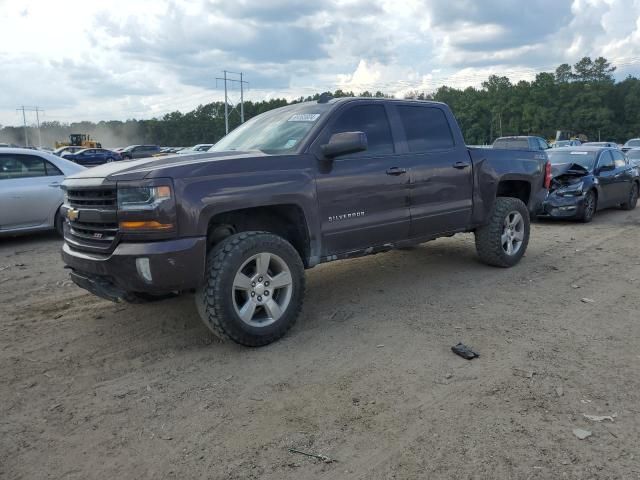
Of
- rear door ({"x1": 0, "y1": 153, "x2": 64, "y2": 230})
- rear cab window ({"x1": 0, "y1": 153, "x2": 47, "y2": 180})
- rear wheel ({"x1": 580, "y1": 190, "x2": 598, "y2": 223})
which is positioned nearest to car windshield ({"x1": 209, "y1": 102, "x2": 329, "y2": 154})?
rear door ({"x1": 0, "y1": 153, "x2": 64, "y2": 230})

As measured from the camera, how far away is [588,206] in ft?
35.4

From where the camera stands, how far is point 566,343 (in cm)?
418

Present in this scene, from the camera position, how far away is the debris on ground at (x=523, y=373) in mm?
3629

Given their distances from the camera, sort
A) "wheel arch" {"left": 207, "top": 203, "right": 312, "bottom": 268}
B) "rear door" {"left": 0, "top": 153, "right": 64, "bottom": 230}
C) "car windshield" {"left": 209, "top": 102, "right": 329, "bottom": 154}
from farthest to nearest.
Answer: "rear door" {"left": 0, "top": 153, "right": 64, "bottom": 230} → "car windshield" {"left": 209, "top": 102, "right": 329, "bottom": 154} → "wheel arch" {"left": 207, "top": 203, "right": 312, "bottom": 268}

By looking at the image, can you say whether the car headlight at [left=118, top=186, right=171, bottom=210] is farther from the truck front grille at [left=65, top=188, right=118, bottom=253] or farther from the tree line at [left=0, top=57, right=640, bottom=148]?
the tree line at [left=0, top=57, right=640, bottom=148]

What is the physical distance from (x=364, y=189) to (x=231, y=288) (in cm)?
162

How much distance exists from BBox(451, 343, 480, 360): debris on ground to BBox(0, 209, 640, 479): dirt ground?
0.16 ft

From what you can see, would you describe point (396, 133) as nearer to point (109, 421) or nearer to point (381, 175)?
point (381, 175)

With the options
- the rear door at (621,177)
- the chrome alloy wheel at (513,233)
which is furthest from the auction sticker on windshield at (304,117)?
the rear door at (621,177)

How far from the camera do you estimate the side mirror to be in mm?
4367

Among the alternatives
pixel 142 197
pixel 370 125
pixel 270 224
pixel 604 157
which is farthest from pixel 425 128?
pixel 604 157

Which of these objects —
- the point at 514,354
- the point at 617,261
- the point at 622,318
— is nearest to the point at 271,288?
the point at 514,354

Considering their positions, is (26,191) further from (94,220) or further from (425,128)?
(425,128)

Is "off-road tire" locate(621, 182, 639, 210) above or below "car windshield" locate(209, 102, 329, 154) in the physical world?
below
